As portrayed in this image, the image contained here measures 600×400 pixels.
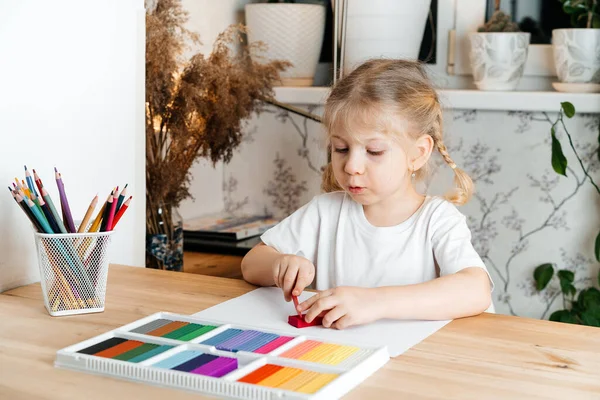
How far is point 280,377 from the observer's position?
2.54ft

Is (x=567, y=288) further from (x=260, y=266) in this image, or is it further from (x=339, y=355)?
(x=339, y=355)

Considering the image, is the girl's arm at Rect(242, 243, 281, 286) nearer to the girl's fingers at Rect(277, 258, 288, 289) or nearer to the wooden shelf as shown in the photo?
the girl's fingers at Rect(277, 258, 288, 289)

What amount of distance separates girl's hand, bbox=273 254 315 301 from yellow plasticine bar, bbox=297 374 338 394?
1.00 feet

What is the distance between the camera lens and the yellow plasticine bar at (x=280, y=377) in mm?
758

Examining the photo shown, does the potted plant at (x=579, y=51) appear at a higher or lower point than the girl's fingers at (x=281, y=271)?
higher

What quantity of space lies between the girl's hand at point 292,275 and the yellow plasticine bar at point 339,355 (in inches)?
8.7

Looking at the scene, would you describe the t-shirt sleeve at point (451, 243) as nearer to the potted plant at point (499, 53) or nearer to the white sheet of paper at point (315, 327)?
the white sheet of paper at point (315, 327)

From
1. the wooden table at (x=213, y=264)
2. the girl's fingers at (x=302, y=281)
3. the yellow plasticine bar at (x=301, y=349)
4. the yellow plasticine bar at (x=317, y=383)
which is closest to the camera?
the yellow plasticine bar at (x=317, y=383)

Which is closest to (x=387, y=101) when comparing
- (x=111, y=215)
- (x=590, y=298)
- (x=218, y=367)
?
(x=111, y=215)

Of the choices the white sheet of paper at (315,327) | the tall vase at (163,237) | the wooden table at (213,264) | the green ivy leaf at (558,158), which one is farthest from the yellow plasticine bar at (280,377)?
the green ivy leaf at (558,158)

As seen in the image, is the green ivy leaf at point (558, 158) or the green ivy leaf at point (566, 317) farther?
the green ivy leaf at point (566, 317)

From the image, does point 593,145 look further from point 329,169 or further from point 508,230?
point 329,169

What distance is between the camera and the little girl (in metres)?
1.20

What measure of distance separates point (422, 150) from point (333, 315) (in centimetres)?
42
